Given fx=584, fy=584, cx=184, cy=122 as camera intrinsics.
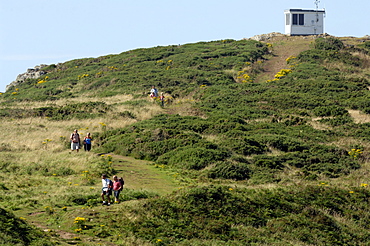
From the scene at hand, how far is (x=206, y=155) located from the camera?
97.3ft

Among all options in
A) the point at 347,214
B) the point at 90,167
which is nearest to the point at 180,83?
the point at 90,167

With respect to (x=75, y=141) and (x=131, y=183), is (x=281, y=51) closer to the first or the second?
(x=75, y=141)

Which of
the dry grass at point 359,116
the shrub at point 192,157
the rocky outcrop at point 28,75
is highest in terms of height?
the rocky outcrop at point 28,75

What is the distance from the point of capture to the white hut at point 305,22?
79.2 meters

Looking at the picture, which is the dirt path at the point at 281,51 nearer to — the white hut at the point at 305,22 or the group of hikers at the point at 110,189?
the white hut at the point at 305,22

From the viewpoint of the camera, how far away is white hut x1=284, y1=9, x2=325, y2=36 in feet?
260

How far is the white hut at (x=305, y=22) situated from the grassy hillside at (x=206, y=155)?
1274 cm

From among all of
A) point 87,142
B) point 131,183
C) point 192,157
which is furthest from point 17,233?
point 87,142

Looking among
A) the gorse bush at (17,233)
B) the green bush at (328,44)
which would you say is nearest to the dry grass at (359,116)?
the green bush at (328,44)

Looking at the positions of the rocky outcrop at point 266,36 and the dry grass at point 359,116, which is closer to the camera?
the dry grass at point 359,116

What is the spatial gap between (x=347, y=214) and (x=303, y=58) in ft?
147

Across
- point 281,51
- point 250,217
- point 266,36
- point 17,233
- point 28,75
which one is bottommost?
point 250,217

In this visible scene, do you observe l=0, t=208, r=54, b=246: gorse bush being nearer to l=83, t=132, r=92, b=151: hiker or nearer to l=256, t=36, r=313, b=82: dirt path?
l=83, t=132, r=92, b=151: hiker

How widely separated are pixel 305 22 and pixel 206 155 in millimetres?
55376
